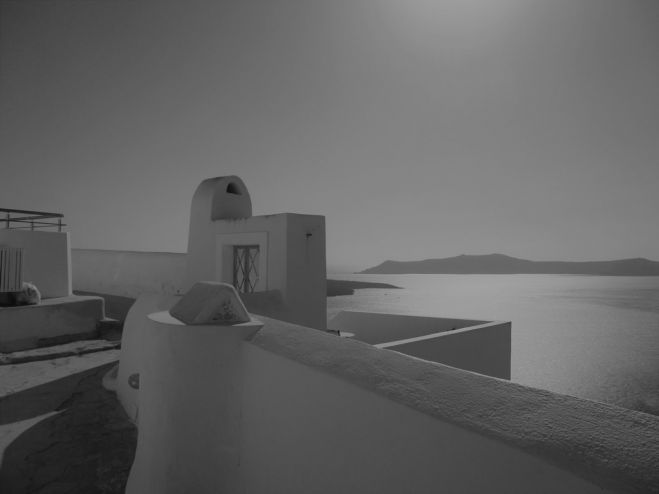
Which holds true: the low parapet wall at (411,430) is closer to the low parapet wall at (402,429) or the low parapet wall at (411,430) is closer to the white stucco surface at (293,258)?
the low parapet wall at (402,429)

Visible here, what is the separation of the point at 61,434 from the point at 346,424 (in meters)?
4.64

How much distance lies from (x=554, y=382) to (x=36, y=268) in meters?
23.3

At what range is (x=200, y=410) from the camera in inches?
123

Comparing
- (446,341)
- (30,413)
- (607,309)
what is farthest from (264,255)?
(607,309)

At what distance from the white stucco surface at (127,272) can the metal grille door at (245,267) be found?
3311 mm

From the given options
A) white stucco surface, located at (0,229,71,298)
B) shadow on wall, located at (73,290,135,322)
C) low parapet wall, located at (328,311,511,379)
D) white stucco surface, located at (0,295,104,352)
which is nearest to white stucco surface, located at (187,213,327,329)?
low parapet wall, located at (328,311,511,379)

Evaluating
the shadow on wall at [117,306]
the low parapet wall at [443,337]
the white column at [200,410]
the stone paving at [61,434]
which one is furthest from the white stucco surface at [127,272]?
the white column at [200,410]

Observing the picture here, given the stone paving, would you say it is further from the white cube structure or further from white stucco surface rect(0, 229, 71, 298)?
white stucco surface rect(0, 229, 71, 298)

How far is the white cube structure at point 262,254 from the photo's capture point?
27.8 feet

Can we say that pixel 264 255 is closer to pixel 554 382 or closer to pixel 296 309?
pixel 296 309

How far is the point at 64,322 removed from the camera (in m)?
9.42

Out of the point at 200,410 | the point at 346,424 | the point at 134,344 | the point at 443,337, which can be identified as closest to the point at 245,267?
the point at 134,344

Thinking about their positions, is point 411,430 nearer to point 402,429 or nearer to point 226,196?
point 402,429

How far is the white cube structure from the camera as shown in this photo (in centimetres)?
848
